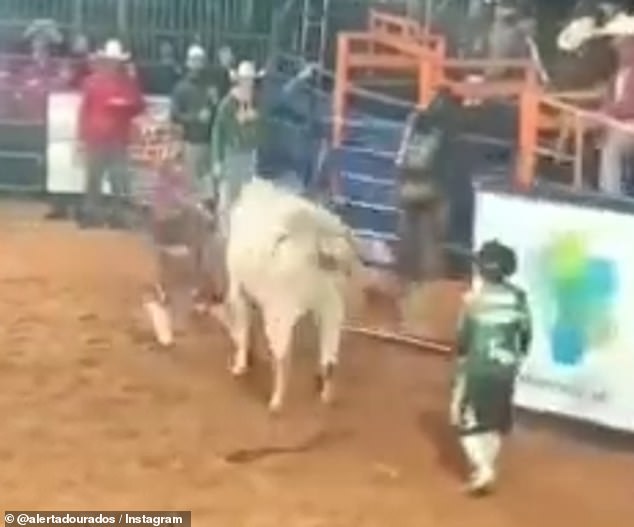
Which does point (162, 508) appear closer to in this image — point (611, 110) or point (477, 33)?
point (611, 110)

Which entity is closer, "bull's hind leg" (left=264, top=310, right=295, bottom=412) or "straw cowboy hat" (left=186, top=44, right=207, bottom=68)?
"bull's hind leg" (left=264, top=310, right=295, bottom=412)

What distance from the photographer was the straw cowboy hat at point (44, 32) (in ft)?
35.4

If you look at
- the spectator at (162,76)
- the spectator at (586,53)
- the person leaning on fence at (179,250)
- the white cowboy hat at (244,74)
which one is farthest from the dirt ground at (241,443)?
the spectator at (162,76)

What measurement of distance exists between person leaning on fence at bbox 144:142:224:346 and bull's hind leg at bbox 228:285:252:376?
21.2 inches

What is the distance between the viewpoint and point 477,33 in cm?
909

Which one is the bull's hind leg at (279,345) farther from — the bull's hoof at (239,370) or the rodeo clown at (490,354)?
the rodeo clown at (490,354)

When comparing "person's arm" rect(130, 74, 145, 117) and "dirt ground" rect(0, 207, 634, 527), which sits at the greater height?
"person's arm" rect(130, 74, 145, 117)

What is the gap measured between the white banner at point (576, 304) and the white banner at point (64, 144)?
15.8 feet

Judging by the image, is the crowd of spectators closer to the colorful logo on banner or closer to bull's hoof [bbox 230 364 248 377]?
bull's hoof [bbox 230 364 248 377]

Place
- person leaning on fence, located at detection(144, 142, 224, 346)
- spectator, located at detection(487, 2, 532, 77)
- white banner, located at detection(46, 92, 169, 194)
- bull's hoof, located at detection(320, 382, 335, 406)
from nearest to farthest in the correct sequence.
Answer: bull's hoof, located at detection(320, 382, 335, 406)
person leaning on fence, located at detection(144, 142, 224, 346)
spectator, located at detection(487, 2, 532, 77)
white banner, located at detection(46, 92, 169, 194)

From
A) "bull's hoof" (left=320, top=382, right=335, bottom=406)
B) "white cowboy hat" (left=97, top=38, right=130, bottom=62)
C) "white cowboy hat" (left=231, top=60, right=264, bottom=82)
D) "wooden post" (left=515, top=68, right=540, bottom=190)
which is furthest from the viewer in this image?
"white cowboy hat" (left=97, top=38, right=130, bottom=62)

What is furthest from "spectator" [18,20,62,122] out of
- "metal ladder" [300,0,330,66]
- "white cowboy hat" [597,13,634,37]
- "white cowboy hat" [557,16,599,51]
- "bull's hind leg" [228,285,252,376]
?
"white cowboy hat" [597,13,634,37]

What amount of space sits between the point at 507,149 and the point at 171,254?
171cm

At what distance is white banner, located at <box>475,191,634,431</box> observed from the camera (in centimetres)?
584
